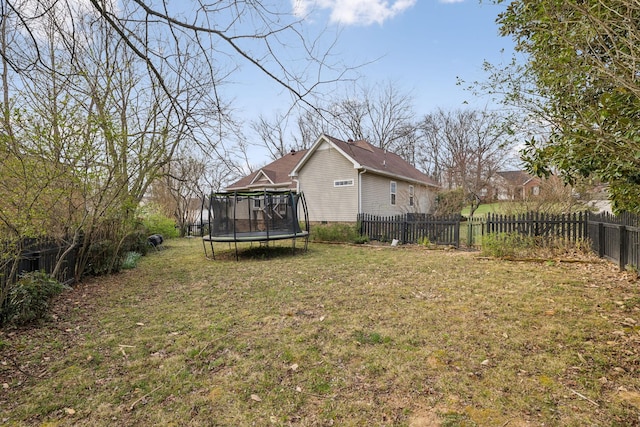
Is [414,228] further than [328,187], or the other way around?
[328,187]

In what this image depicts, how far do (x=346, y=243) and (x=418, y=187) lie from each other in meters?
10.2

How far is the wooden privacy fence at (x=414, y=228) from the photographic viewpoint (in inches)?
446

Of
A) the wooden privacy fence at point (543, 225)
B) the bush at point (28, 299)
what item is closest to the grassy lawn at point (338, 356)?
the bush at point (28, 299)

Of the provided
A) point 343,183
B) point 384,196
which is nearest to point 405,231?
point 343,183

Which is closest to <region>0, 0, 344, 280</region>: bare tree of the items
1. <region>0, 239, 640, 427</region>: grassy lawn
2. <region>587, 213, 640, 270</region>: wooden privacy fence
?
<region>0, 239, 640, 427</region>: grassy lawn

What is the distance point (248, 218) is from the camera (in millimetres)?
12367

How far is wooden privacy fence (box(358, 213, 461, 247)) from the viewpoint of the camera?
446 inches

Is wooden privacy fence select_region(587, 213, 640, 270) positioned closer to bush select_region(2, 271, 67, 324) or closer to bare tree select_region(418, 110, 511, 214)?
bare tree select_region(418, 110, 511, 214)

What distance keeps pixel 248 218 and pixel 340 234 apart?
3.79 metres

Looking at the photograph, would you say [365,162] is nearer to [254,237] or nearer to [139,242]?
[254,237]

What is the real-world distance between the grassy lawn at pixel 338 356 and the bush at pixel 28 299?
29cm

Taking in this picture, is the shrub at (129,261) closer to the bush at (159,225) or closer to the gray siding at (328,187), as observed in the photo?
the bush at (159,225)

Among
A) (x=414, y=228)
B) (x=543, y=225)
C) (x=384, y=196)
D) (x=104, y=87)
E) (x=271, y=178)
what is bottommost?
(x=414, y=228)

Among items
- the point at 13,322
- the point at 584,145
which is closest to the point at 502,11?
the point at 584,145
